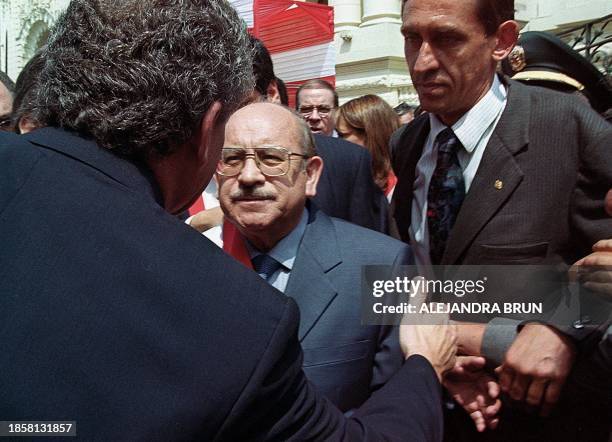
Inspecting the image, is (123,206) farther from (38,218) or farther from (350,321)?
(350,321)

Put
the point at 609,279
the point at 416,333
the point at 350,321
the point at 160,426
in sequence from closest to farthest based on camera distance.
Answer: the point at 160,426, the point at 609,279, the point at 416,333, the point at 350,321

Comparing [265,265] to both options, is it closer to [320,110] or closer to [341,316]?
[341,316]

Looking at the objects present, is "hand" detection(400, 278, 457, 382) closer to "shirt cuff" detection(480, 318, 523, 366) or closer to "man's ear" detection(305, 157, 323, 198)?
"shirt cuff" detection(480, 318, 523, 366)

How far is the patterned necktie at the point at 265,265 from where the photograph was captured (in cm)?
196

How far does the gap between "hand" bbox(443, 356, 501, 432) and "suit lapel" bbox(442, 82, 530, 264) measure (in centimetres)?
26

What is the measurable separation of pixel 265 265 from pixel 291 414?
37.1 inches

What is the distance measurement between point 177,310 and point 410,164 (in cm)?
114

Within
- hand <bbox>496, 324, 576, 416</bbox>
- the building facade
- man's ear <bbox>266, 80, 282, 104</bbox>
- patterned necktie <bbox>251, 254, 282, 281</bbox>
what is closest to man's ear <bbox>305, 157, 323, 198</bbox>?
patterned necktie <bbox>251, 254, 282, 281</bbox>

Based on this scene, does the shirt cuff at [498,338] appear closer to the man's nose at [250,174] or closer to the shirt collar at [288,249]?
the shirt collar at [288,249]

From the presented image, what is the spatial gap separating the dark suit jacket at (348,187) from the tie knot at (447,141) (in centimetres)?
86

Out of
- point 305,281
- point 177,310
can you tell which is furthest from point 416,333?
point 177,310

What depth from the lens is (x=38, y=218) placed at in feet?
3.26

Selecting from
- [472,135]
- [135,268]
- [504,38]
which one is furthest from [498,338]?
[135,268]

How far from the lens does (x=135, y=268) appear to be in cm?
98
